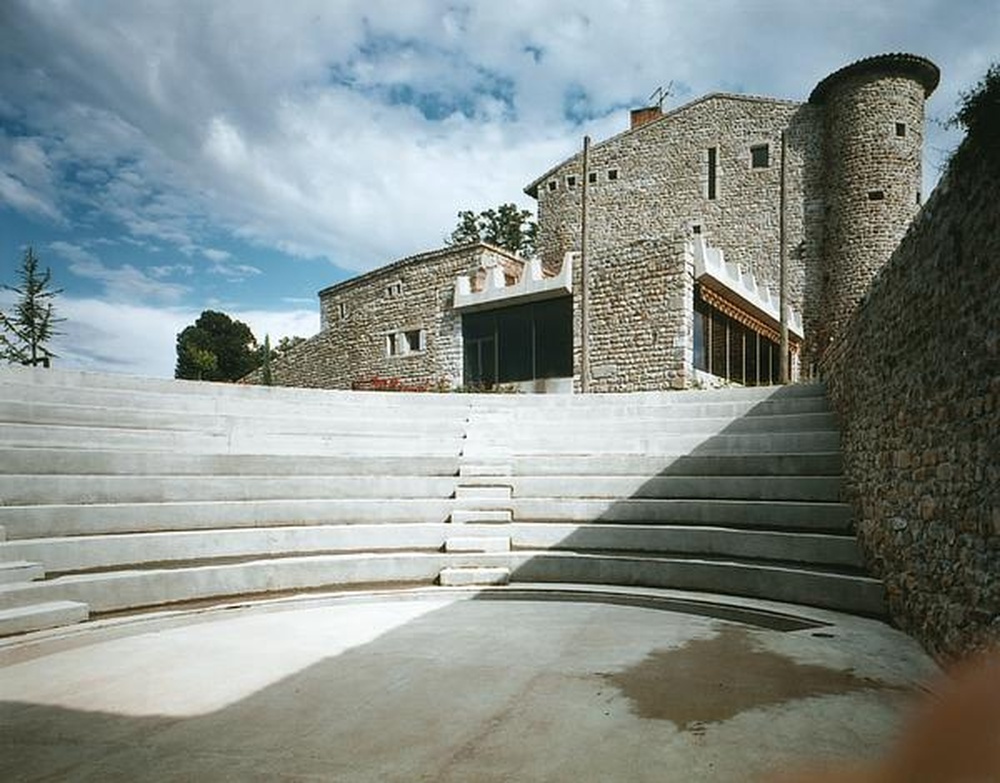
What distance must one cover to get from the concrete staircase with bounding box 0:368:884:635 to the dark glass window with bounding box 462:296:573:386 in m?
9.46

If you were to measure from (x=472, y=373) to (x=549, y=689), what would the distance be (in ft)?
55.5

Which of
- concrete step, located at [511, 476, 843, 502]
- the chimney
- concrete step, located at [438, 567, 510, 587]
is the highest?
the chimney

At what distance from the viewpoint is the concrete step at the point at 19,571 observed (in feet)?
15.1

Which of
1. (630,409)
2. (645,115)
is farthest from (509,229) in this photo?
(630,409)

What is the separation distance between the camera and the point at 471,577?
5973mm

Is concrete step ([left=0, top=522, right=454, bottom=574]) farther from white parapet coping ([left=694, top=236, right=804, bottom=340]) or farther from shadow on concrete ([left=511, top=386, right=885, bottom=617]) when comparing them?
white parapet coping ([left=694, top=236, right=804, bottom=340])

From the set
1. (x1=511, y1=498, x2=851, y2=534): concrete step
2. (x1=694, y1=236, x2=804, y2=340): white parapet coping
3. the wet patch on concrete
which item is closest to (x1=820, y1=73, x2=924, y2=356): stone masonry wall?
(x1=694, y1=236, x2=804, y2=340): white parapet coping

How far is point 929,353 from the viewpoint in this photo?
3945mm

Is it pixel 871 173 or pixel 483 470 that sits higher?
pixel 871 173

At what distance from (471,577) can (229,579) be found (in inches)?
86.4

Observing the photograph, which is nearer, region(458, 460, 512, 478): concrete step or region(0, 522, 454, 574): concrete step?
region(0, 522, 454, 574): concrete step

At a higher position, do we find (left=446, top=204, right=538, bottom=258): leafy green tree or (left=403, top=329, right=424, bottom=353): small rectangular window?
(left=446, top=204, right=538, bottom=258): leafy green tree

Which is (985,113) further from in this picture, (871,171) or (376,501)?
(871,171)

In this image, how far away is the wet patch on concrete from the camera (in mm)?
3119
